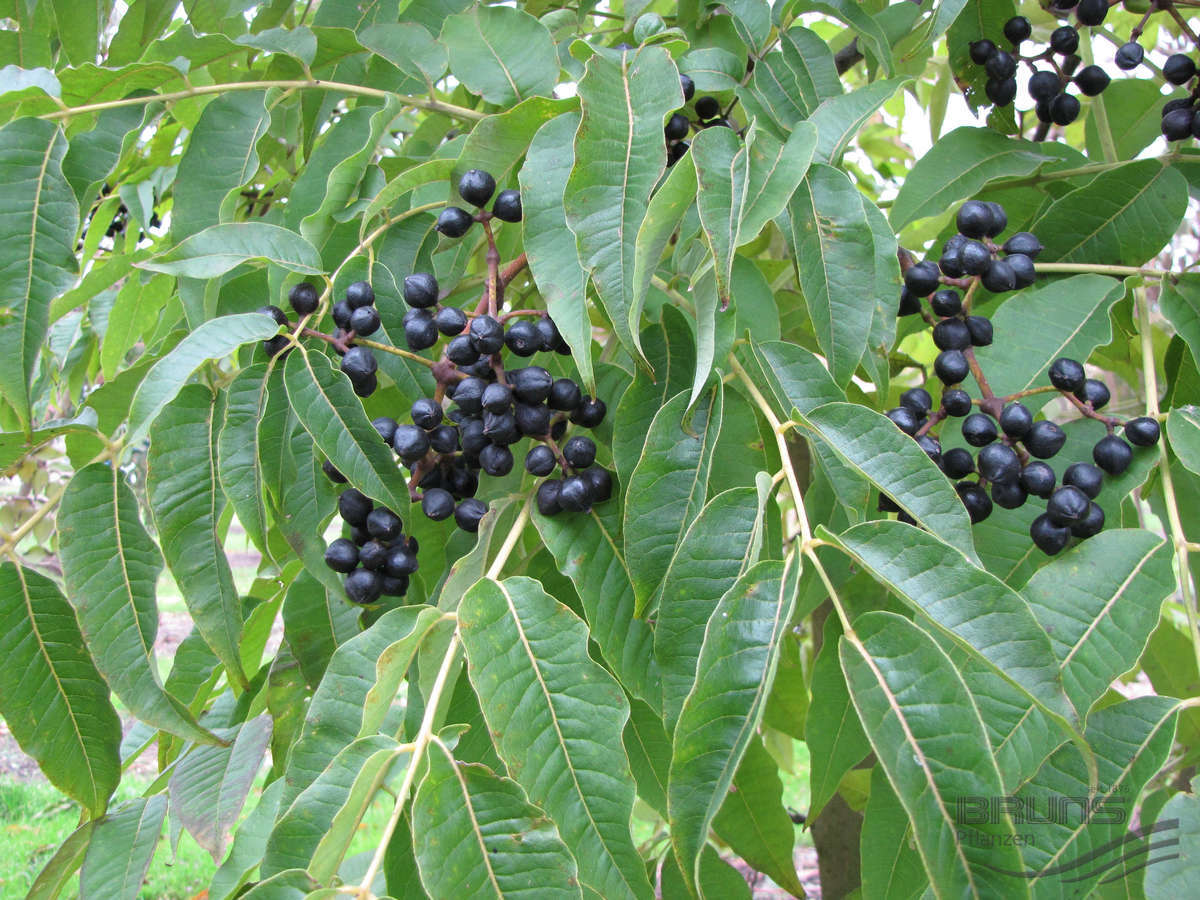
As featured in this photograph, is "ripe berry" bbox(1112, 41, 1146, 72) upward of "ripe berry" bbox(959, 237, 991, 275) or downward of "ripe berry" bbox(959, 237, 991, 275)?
upward

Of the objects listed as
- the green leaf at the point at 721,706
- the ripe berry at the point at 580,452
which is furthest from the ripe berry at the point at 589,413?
the green leaf at the point at 721,706

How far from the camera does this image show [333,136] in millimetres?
1282

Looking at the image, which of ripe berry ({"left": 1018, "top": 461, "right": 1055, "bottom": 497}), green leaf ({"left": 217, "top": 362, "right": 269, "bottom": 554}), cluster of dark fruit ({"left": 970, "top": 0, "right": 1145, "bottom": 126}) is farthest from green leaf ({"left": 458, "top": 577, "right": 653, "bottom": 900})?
cluster of dark fruit ({"left": 970, "top": 0, "right": 1145, "bottom": 126})

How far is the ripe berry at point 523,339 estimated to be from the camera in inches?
41.1

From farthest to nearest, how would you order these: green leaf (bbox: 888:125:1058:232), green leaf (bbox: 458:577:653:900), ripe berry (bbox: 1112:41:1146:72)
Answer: ripe berry (bbox: 1112:41:1146:72) → green leaf (bbox: 888:125:1058:232) → green leaf (bbox: 458:577:653:900)

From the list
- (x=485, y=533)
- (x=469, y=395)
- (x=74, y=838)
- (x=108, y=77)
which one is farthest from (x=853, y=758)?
(x=108, y=77)

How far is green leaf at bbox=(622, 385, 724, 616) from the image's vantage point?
960 millimetres

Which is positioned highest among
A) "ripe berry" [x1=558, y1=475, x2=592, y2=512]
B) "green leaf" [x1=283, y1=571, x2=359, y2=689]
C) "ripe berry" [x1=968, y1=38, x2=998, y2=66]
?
"ripe berry" [x1=968, y1=38, x2=998, y2=66]

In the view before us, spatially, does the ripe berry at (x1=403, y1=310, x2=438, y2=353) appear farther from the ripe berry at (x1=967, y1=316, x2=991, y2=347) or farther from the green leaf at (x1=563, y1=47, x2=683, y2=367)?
the ripe berry at (x1=967, y1=316, x2=991, y2=347)

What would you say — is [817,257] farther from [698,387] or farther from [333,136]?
[333,136]

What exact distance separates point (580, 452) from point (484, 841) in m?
0.42

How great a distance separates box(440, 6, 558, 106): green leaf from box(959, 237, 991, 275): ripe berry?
54 cm

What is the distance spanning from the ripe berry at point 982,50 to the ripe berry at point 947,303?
0.51 meters

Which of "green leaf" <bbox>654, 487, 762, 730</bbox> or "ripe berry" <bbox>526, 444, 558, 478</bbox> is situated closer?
"green leaf" <bbox>654, 487, 762, 730</bbox>
